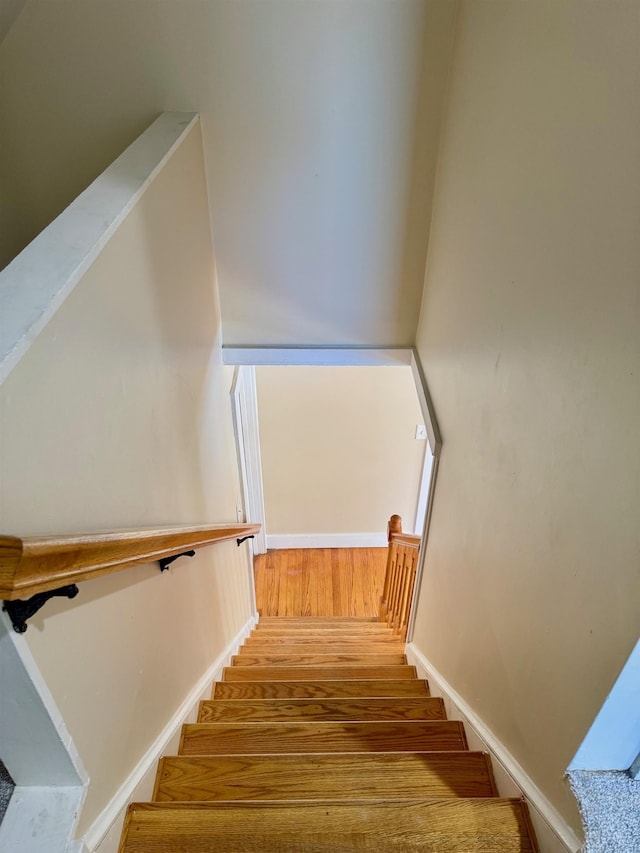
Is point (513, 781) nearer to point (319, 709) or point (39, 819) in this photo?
point (319, 709)

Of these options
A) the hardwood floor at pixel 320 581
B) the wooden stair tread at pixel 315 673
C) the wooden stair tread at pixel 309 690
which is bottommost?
the hardwood floor at pixel 320 581

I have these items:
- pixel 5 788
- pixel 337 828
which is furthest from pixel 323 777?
pixel 5 788

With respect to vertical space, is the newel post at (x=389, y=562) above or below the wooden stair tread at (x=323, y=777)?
below

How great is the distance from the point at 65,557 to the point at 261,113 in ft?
5.95

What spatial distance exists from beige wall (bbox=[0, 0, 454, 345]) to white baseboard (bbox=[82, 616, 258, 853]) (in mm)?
1805

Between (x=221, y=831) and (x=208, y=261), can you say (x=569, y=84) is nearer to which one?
(x=208, y=261)

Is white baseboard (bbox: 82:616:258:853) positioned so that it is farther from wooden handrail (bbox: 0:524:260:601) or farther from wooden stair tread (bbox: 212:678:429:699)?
wooden handrail (bbox: 0:524:260:601)

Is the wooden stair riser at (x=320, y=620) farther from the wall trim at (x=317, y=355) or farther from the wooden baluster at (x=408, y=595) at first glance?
the wall trim at (x=317, y=355)

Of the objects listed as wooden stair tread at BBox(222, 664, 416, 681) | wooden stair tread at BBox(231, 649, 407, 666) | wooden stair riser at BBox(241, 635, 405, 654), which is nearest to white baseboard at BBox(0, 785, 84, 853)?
wooden stair tread at BBox(222, 664, 416, 681)

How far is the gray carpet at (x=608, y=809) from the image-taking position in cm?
90

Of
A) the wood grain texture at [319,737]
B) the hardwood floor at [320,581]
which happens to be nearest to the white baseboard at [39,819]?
the wood grain texture at [319,737]

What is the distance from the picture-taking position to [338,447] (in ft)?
13.1

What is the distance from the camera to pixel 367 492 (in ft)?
14.0

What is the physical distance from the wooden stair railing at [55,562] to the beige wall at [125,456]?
0.24 feet
